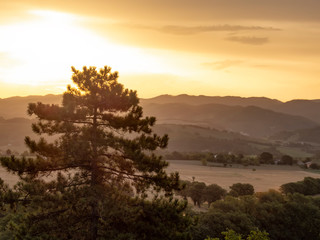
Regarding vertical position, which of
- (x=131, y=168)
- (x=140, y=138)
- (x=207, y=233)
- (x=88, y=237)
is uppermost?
(x=140, y=138)

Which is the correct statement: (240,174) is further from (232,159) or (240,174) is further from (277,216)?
(277,216)

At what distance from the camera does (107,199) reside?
22766 mm

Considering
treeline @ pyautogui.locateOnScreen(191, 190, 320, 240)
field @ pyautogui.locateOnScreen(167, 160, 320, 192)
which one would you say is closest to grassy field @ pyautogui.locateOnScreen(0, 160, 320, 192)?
field @ pyautogui.locateOnScreen(167, 160, 320, 192)

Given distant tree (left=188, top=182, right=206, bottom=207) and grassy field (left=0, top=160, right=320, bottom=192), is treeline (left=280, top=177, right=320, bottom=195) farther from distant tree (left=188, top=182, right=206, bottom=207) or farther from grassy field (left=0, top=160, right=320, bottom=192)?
distant tree (left=188, top=182, right=206, bottom=207)

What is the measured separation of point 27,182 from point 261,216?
37.7 meters

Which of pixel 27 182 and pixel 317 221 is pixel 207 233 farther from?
pixel 27 182

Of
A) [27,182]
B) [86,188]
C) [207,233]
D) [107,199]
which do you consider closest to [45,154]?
[27,182]

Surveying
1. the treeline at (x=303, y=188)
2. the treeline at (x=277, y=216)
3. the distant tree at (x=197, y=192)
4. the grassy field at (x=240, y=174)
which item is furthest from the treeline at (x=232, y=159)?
the treeline at (x=277, y=216)

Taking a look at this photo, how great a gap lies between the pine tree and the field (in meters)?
78.7

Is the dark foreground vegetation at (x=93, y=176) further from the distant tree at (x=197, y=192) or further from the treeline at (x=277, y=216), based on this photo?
the distant tree at (x=197, y=192)

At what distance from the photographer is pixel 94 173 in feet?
77.9

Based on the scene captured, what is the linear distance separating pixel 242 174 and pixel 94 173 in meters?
106

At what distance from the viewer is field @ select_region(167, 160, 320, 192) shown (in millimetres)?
108875

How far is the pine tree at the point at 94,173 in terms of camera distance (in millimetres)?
22672
